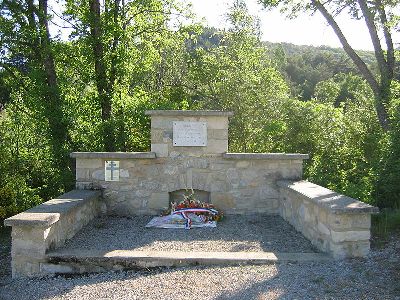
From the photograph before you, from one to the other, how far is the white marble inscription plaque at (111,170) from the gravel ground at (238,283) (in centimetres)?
306

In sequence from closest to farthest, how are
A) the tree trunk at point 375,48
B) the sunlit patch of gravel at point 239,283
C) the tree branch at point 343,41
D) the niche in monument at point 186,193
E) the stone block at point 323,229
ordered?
the sunlit patch of gravel at point 239,283
the stone block at point 323,229
the niche in monument at point 186,193
the tree trunk at point 375,48
the tree branch at point 343,41

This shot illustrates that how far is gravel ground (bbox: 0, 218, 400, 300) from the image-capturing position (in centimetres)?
450

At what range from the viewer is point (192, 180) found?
27.6 ft

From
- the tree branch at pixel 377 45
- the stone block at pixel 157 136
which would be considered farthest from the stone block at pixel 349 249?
the tree branch at pixel 377 45

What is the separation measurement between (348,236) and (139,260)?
2.53m

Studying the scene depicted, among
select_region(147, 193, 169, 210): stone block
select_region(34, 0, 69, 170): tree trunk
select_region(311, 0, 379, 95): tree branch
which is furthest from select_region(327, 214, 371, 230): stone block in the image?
select_region(311, 0, 379, 95): tree branch

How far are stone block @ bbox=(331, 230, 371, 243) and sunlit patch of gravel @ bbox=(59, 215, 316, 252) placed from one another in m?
0.55

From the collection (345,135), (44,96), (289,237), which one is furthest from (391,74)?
(44,96)

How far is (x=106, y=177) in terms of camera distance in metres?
8.32

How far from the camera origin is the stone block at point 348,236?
5.45 m

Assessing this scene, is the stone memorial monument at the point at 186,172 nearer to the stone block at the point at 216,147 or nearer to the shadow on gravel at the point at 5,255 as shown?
the stone block at the point at 216,147

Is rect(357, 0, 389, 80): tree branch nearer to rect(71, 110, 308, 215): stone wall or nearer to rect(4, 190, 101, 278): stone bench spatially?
rect(71, 110, 308, 215): stone wall

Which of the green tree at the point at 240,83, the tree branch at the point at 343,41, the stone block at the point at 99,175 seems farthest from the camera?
the green tree at the point at 240,83

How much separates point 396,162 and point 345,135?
10.1 ft
